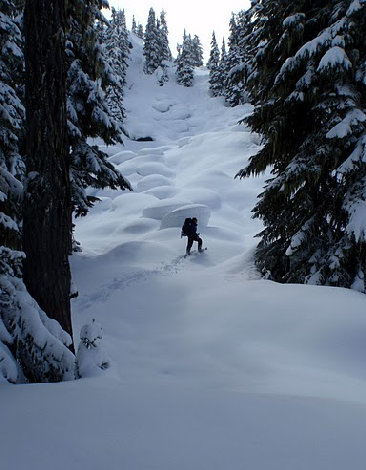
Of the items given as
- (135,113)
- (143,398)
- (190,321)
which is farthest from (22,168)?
(135,113)

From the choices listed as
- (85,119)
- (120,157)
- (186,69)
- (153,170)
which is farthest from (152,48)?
(85,119)

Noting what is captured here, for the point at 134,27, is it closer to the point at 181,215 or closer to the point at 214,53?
the point at 214,53

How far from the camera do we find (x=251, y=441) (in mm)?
2174

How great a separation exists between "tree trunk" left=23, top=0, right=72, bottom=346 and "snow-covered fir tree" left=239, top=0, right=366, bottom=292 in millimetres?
4934

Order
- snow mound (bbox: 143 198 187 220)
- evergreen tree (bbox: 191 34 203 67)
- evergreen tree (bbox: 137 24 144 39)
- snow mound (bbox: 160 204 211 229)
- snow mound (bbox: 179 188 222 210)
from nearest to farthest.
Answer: snow mound (bbox: 160 204 211 229), snow mound (bbox: 143 198 187 220), snow mound (bbox: 179 188 222 210), evergreen tree (bbox: 191 34 203 67), evergreen tree (bbox: 137 24 144 39)

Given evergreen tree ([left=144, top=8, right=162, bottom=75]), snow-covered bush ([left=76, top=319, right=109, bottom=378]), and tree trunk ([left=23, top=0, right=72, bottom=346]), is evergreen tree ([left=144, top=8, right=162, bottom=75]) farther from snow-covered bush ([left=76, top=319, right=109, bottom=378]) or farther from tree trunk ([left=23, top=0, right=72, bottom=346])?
snow-covered bush ([left=76, top=319, right=109, bottom=378])

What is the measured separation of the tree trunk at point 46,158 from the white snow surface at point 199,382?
1495mm

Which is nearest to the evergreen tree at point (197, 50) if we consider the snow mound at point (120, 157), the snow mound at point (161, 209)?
the snow mound at point (120, 157)

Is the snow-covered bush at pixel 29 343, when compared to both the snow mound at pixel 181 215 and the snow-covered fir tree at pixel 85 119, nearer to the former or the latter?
the snow-covered fir tree at pixel 85 119

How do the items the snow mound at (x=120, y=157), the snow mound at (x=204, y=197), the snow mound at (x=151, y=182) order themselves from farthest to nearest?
the snow mound at (x=120, y=157) → the snow mound at (x=151, y=182) → the snow mound at (x=204, y=197)

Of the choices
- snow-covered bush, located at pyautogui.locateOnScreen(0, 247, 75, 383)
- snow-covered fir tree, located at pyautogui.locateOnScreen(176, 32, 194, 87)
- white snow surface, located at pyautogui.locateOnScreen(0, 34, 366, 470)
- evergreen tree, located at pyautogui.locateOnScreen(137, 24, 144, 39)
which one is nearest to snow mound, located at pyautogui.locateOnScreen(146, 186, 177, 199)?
white snow surface, located at pyautogui.locateOnScreen(0, 34, 366, 470)

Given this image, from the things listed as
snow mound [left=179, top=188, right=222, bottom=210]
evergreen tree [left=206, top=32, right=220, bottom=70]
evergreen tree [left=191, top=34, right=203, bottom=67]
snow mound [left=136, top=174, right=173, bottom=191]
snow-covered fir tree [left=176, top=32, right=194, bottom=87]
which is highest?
evergreen tree [left=191, top=34, right=203, bottom=67]

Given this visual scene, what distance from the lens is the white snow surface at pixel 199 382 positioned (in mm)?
2084

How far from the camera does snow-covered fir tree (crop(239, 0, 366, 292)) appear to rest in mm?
7023
